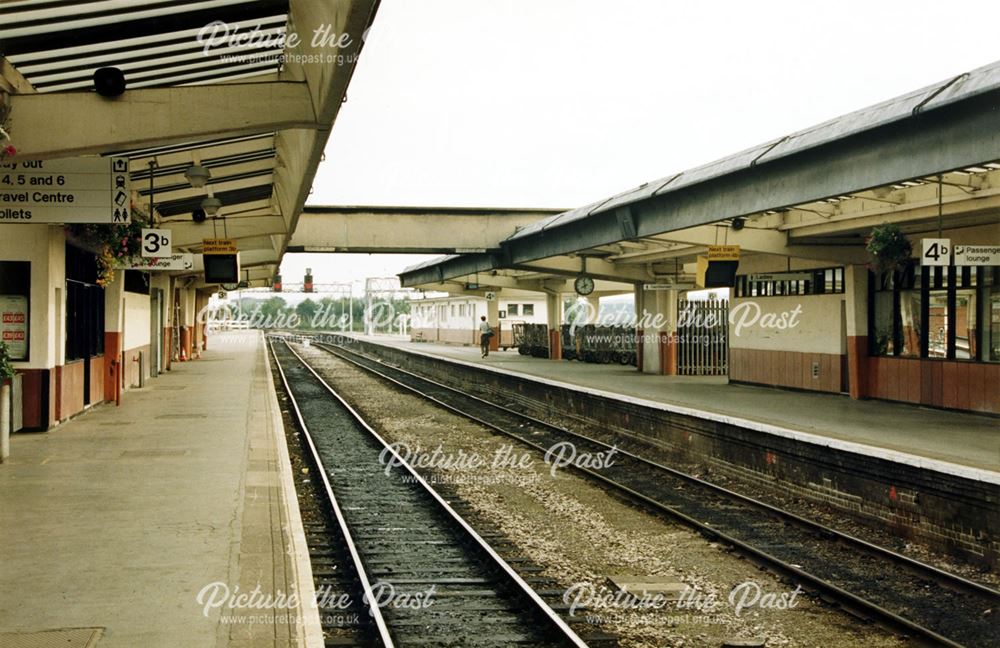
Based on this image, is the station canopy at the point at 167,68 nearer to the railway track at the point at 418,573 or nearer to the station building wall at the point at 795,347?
the railway track at the point at 418,573

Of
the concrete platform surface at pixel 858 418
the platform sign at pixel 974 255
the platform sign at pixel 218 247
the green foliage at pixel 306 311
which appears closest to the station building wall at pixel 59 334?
the platform sign at pixel 218 247

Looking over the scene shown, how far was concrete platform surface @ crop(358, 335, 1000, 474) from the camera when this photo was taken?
10.9 m

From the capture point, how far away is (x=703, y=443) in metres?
14.8

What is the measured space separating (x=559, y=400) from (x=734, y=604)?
14.8 meters

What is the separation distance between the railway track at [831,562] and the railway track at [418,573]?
2.46 meters

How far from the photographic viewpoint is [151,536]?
317 inches

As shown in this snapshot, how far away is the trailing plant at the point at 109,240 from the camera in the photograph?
1480 centimetres

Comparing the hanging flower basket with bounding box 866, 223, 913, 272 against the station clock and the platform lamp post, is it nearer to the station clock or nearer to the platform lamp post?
the platform lamp post

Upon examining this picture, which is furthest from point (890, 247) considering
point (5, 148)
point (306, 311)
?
point (306, 311)

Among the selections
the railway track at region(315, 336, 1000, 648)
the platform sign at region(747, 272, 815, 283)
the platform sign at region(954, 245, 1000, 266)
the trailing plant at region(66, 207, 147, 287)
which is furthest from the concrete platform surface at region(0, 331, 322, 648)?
the platform sign at region(747, 272, 815, 283)

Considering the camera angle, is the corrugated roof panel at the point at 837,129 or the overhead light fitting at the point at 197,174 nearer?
the corrugated roof panel at the point at 837,129

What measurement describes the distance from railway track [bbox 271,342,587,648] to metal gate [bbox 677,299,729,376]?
17.3 meters

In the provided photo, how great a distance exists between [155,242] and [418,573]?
29.3ft
